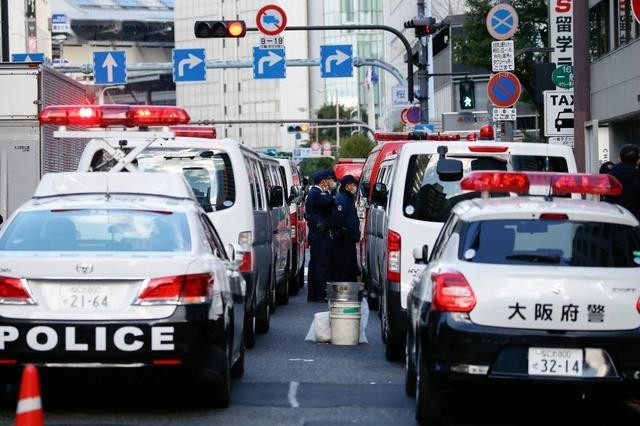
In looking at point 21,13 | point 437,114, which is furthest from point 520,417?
point 21,13

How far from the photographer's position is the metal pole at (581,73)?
29.0m

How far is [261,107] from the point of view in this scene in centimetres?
19838

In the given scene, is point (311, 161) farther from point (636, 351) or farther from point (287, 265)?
point (636, 351)

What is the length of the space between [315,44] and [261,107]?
35.9 feet

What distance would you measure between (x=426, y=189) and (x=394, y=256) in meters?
0.68

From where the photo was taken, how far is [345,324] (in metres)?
15.4

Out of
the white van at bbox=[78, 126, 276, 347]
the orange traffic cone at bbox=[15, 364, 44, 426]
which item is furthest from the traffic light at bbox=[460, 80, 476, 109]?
the orange traffic cone at bbox=[15, 364, 44, 426]

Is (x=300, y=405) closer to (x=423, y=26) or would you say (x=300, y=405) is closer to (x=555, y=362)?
(x=555, y=362)

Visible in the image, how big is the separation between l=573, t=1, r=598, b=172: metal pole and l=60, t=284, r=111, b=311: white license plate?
20235 mm

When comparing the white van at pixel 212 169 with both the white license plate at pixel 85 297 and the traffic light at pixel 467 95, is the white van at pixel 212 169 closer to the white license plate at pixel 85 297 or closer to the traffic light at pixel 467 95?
the white license plate at pixel 85 297

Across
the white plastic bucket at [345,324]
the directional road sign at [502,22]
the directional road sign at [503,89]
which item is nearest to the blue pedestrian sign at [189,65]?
the directional road sign at [502,22]

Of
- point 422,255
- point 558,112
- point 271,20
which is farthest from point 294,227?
point 422,255

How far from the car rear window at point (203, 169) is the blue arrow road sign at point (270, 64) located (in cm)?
2703

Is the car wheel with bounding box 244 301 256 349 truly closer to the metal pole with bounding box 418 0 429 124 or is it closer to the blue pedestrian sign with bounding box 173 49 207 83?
the metal pole with bounding box 418 0 429 124
